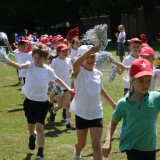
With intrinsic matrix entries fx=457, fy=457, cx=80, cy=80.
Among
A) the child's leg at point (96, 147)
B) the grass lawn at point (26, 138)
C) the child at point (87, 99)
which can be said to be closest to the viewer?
the child's leg at point (96, 147)

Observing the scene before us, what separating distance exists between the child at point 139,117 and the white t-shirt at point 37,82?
280 centimetres

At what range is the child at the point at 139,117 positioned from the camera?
4270mm

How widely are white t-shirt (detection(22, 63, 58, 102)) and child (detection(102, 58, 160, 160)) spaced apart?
9.19 ft

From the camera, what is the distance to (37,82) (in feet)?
23.2

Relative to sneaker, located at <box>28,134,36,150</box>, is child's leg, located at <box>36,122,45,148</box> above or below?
above

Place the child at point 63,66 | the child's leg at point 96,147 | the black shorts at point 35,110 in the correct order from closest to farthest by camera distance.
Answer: the child's leg at point 96,147, the black shorts at point 35,110, the child at point 63,66

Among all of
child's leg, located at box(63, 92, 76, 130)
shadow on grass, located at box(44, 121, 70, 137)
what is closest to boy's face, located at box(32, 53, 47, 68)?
shadow on grass, located at box(44, 121, 70, 137)

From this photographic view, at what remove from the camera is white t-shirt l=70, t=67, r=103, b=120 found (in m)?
5.93

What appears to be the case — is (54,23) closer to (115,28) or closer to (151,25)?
(115,28)

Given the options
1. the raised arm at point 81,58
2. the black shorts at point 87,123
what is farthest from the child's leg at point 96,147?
the raised arm at point 81,58

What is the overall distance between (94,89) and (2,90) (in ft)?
31.8

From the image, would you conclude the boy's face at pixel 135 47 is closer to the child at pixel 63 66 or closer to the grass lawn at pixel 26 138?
the grass lawn at pixel 26 138

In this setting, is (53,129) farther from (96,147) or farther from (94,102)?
(96,147)

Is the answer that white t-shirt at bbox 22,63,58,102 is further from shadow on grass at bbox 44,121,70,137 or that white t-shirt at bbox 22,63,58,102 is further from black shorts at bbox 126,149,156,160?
black shorts at bbox 126,149,156,160
